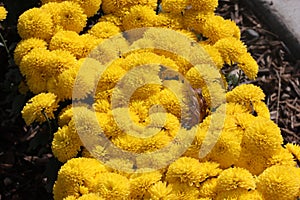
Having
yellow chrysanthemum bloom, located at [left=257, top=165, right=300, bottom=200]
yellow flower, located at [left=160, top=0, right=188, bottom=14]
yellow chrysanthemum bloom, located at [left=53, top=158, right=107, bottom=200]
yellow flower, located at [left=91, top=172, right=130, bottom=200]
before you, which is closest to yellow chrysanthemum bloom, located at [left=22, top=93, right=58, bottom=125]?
yellow chrysanthemum bloom, located at [left=53, top=158, right=107, bottom=200]

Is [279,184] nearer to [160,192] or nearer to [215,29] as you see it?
[160,192]

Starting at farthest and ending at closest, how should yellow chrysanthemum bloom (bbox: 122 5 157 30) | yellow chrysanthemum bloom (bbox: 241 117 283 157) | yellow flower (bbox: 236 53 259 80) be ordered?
1. yellow chrysanthemum bloom (bbox: 122 5 157 30)
2. yellow flower (bbox: 236 53 259 80)
3. yellow chrysanthemum bloom (bbox: 241 117 283 157)

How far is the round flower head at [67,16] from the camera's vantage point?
2.36 meters

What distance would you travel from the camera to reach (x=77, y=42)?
2287 millimetres

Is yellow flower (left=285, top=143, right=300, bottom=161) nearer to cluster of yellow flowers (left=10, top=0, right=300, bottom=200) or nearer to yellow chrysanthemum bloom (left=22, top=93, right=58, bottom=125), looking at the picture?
cluster of yellow flowers (left=10, top=0, right=300, bottom=200)

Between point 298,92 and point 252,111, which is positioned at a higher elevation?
point 252,111

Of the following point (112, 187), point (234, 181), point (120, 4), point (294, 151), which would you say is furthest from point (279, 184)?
point (120, 4)

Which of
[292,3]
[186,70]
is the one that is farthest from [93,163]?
[292,3]

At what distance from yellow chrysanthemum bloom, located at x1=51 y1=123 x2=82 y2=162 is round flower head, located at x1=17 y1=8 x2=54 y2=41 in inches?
20.5

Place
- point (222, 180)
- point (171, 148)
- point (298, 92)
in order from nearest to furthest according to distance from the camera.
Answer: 1. point (222, 180)
2. point (171, 148)
3. point (298, 92)

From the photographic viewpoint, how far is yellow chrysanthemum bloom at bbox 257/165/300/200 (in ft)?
5.98

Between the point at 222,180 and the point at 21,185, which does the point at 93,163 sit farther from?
the point at 21,185

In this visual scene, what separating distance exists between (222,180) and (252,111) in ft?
1.35

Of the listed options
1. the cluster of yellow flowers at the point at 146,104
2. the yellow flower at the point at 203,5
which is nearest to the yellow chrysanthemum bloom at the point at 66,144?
the cluster of yellow flowers at the point at 146,104
